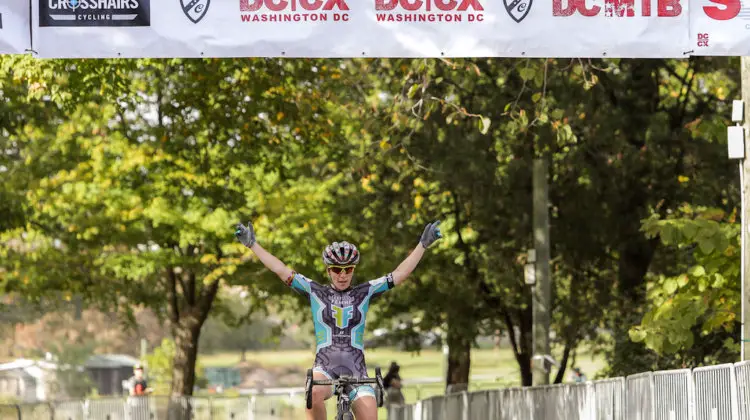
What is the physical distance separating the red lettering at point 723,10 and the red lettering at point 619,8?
2.07ft

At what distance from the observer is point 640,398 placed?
12953 mm

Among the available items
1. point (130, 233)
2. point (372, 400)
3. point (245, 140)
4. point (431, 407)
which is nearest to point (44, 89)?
point (245, 140)

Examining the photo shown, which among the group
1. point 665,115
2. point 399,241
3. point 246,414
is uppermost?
point 665,115

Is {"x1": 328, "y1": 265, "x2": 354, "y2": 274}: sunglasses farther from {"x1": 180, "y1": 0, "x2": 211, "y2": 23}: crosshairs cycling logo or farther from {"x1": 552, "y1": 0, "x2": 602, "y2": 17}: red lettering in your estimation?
{"x1": 552, "y1": 0, "x2": 602, "y2": 17}: red lettering

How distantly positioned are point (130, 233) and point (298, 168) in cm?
436

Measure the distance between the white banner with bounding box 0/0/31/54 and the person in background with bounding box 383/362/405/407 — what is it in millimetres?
11606

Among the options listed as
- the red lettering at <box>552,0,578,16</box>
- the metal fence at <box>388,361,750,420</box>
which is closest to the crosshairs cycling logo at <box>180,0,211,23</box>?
the red lettering at <box>552,0,578,16</box>

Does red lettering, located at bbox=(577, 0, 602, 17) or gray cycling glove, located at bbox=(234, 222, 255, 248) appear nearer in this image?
gray cycling glove, located at bbox=(234, 222, 255, 248)

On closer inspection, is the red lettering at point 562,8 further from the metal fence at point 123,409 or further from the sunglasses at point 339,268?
the metal fence at point 123,409

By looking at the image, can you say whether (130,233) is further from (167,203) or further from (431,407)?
(431,407)

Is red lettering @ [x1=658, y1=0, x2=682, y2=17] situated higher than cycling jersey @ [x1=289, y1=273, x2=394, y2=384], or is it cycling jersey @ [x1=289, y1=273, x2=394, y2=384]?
red lettering @ [x1=658, y1=0, x2=682, y2=17]

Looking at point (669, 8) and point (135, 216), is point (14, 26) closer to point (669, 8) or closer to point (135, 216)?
point (669, 8)

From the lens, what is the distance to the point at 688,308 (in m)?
19.3

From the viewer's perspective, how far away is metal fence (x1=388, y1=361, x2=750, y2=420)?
11383 mm
